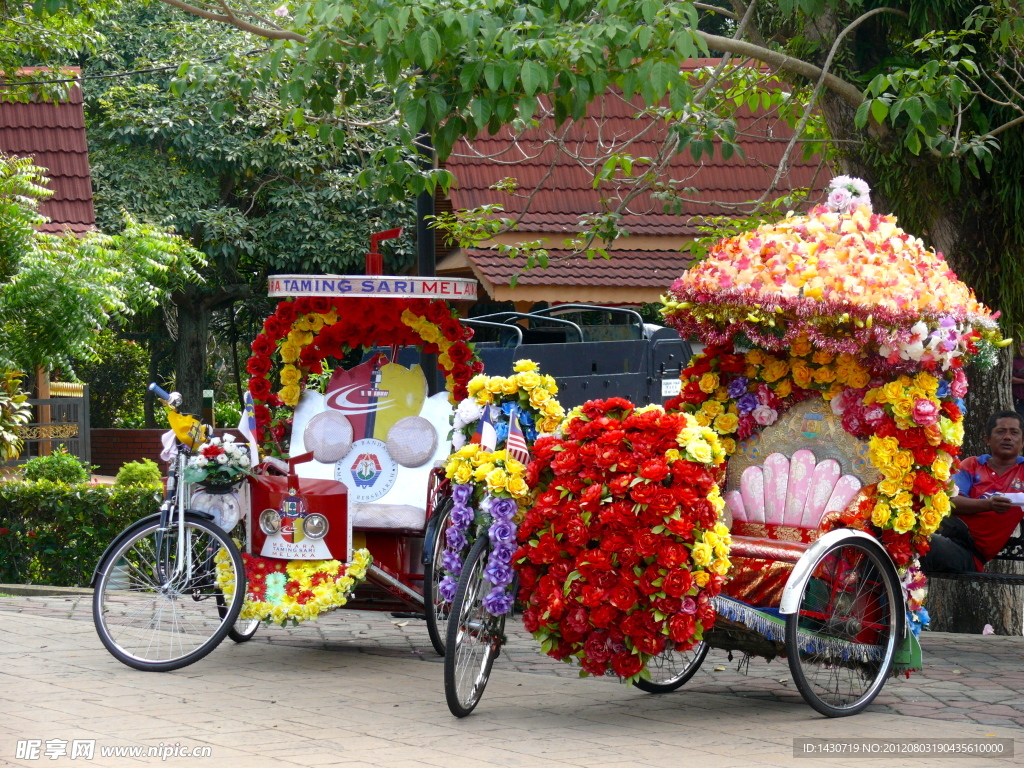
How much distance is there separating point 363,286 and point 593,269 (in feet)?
27.6

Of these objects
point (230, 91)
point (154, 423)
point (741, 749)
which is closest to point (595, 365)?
point (230, 91)

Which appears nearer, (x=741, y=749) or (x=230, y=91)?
(x=741, y=749)

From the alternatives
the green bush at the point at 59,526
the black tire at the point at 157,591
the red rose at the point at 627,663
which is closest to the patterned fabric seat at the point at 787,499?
the red rose at the point at 627,663

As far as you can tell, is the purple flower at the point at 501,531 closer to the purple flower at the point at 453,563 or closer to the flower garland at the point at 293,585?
the purple flower at the point at 453,563

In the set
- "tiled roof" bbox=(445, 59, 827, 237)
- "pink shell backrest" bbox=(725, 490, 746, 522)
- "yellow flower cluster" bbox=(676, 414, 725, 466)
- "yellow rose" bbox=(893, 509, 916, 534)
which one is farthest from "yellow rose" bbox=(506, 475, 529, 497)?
"tiled roof" bbox=(445, 59, 827, 237)

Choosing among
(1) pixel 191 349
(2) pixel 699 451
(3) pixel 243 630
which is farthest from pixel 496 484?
(1) pixel 191 349

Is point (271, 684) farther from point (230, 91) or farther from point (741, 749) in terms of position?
point (230, 91)

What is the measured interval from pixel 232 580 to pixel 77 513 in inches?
149

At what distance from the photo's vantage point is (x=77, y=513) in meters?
10.0

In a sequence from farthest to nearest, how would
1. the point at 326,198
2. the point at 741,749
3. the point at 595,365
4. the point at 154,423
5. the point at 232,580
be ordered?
1. the point at 154,423
2. the point at 326,198
3. the point at 595,365
4. the point at 232,580
5. the point at 741,749

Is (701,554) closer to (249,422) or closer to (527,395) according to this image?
(527,395)

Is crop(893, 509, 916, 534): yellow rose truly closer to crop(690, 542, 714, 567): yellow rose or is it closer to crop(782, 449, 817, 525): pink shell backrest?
crop(782, 449, 817, 525): pink shell backrest

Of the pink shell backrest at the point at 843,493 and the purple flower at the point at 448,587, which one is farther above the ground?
the pink shell backrest at the point at 843,493

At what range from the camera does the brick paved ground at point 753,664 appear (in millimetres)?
6262
